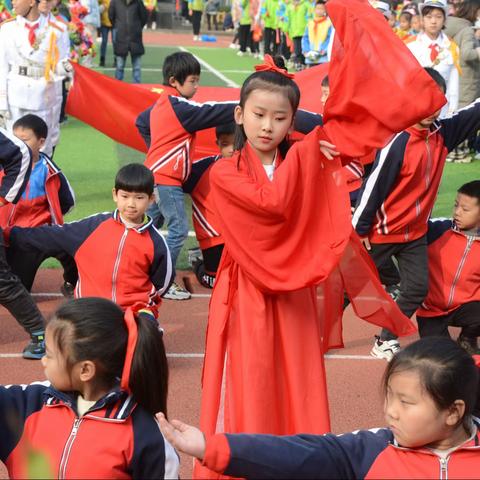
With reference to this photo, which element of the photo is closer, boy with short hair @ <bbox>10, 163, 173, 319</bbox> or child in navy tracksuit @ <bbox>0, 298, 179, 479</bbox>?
child in navy tracksuit @ <bbox>0, 298, 179, 479</bbox>

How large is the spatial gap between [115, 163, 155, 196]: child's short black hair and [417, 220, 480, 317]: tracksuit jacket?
5.99ft

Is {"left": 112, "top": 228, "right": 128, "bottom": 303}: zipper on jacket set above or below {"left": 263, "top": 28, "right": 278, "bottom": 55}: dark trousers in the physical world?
above

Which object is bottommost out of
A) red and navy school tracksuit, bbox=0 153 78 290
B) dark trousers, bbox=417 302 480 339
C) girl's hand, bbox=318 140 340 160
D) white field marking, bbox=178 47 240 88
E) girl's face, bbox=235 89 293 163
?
white field marking, bbox=178 47 240 88

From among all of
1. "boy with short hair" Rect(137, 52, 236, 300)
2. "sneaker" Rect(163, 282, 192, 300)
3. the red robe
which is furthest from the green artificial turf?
the red robe

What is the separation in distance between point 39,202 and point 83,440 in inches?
162

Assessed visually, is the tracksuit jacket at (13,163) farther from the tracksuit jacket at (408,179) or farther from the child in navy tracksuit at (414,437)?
the child in navy tracksuit at (414,437)

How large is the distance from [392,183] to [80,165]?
7.10 meters

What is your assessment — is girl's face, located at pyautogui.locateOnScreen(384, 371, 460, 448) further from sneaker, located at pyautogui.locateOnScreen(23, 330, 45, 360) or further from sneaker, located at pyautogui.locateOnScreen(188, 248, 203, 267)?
sneaker, located at pyautogui.locateOnScreen(188, 248, 203, 267)

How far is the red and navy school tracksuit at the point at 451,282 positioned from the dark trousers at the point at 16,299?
2420 millimetres

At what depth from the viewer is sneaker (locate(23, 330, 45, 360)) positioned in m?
5.94

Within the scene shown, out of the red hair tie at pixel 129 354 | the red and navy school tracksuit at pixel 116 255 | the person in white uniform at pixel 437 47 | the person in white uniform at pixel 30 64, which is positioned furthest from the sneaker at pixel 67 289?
the person in white uniform at pixel 437 47

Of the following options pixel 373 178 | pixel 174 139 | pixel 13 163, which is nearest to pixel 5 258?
pixel 13 163

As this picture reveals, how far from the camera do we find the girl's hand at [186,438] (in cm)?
253

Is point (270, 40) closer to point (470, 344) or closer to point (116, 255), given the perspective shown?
point (470, 344)
